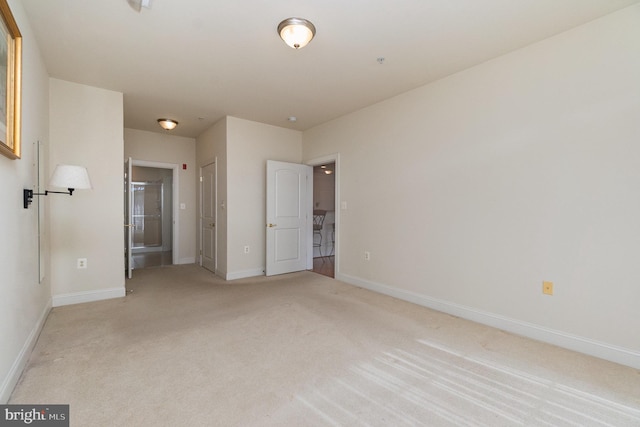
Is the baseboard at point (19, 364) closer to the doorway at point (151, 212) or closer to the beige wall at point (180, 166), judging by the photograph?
the beige wall at point (180, 166)

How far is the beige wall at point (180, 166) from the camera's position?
17.8 feet

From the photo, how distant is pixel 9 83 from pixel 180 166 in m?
4.09

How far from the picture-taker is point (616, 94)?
2160 millimetres

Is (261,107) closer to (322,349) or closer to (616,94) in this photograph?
(322,349)

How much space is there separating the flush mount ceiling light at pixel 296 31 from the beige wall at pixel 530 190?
1.70 m

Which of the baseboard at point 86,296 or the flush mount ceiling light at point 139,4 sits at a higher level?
the flush mount ceiling light at point 139,4

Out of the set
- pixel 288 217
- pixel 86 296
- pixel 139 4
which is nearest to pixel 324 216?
pixel 288 217

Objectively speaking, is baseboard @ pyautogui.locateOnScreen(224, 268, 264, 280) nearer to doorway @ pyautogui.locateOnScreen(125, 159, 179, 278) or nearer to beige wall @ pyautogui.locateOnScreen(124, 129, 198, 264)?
beige wall @ pyautogui.locateOnScreen(124, 129, 198, 264)

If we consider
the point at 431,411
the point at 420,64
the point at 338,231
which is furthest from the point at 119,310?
the point at 420,64

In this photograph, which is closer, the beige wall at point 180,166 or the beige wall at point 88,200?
the beige wall at point 88,200

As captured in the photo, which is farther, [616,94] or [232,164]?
[232,164]

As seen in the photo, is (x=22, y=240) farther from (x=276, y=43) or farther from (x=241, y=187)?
(x=241, y=187)

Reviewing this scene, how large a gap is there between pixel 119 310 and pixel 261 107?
3.11 m

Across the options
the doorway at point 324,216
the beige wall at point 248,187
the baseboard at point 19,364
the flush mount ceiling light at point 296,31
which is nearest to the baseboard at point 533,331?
the beige wall at point 248,187
